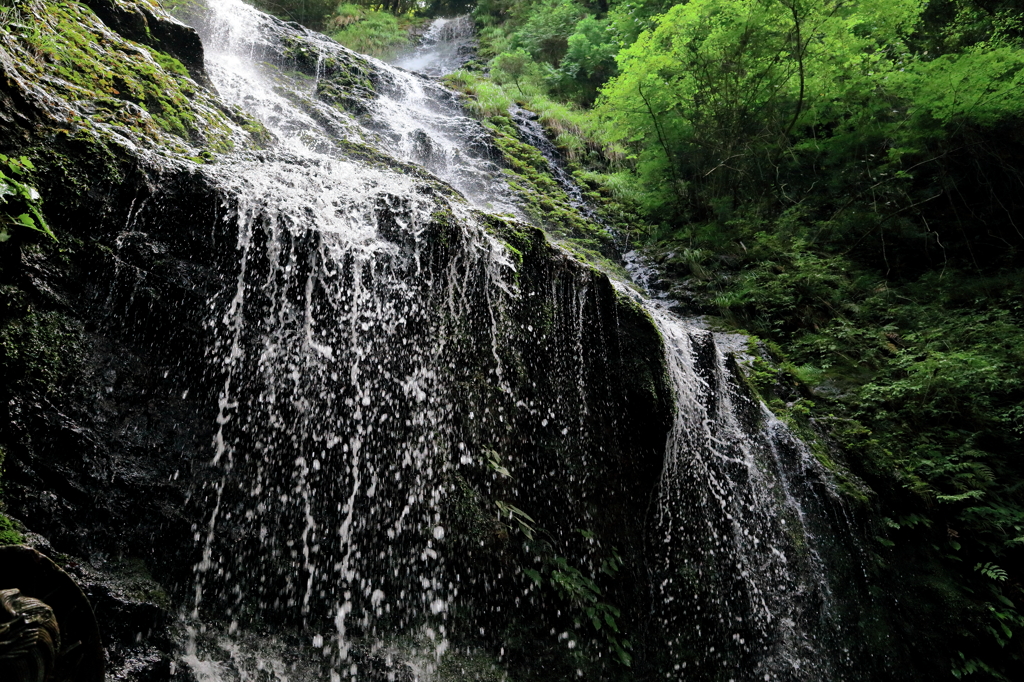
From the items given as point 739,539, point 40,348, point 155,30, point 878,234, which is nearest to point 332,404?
point 40,348

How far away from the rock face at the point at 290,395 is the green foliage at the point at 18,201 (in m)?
0.08

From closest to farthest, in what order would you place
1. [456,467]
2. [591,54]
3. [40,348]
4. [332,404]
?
[40,348] < [332,404] < [456,467] < [591,54]

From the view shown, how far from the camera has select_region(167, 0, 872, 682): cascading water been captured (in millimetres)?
3387

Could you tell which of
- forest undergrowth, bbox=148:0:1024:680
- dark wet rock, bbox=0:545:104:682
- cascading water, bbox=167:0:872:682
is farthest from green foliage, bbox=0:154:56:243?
forest undergrowth, bbox=148:0:1024:680

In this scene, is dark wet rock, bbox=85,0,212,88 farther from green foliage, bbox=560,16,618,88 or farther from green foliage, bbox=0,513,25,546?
green foliage, bbox=560,16,618,88

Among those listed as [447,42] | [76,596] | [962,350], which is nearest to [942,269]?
[962,350]

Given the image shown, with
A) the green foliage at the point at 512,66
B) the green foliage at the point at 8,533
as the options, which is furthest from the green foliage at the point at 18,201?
the green foliage at the point at 512,66

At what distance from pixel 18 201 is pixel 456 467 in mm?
3248

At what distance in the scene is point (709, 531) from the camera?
195 inches

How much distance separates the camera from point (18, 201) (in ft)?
9.32

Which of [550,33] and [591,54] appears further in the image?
[550,33]

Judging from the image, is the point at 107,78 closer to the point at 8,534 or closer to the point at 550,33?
the point at 8,534

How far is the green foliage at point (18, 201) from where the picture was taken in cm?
271

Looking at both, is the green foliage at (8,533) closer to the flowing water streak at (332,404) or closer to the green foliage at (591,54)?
the flowing water streak at (332,404)
